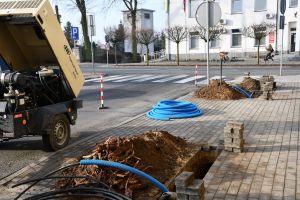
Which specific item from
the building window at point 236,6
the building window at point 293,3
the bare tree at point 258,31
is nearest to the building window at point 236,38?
the building window at point 236,6

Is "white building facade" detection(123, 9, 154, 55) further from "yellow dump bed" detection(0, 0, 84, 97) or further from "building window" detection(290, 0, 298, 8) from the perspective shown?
"yellow dump bed" detection(0, 0, 84, 97)

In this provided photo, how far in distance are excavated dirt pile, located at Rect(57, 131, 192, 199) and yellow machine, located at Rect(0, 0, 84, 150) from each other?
1.76 meters

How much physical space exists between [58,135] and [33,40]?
7.10 ft

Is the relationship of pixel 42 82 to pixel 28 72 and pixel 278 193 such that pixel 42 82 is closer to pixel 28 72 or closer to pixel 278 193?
pixel 28 72

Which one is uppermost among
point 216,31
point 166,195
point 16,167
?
point 216,31

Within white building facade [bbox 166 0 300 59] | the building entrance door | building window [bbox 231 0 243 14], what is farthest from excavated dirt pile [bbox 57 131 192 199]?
building window [bbox 231 0 243 14]

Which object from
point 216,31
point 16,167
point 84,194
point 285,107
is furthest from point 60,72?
point 216,31

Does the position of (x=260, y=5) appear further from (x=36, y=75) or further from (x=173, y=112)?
(x=36, y=75)

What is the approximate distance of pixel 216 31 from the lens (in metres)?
38.8

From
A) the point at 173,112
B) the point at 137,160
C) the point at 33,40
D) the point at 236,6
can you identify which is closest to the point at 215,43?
the point at 236,6

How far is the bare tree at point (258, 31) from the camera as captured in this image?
3547 cm

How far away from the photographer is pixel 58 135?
748 cm

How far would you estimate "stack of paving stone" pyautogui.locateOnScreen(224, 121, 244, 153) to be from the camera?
21.1 ft

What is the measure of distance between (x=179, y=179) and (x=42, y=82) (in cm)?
484
